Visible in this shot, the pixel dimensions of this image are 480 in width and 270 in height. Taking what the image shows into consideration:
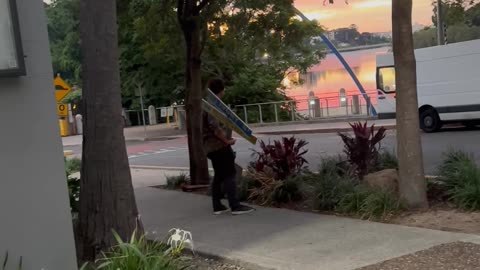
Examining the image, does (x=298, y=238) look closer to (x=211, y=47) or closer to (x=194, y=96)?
(x=194, y=96)

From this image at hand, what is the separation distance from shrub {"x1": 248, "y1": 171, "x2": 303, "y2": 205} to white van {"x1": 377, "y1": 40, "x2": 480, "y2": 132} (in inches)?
471

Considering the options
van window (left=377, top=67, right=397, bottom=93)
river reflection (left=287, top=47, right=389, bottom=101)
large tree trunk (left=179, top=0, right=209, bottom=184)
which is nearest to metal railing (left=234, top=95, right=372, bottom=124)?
river reflection (left=287, top=47, right=389, bottom=101)

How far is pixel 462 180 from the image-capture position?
24.8 ft

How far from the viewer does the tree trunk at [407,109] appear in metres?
7.25

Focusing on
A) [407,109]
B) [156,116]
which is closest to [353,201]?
[407,109]

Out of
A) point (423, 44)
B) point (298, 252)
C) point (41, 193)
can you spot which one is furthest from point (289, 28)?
point (423, 44)

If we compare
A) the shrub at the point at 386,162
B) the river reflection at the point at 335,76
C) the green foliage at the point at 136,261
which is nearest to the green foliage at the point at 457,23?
the river reflection at the point at 335,76

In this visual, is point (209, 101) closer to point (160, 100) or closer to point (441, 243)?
point (441, 243)

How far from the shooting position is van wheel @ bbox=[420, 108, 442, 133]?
1983 cm

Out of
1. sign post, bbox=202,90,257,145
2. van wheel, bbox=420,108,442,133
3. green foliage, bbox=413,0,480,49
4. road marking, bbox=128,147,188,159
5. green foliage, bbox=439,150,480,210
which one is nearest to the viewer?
green foliage, bbox=439,150,480,210

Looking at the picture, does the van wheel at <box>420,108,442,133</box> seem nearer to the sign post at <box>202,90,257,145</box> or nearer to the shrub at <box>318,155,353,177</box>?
the shrub at <box>318,155,353,177</box>

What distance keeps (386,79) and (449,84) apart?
9.93 ft

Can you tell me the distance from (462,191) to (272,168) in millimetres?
2728

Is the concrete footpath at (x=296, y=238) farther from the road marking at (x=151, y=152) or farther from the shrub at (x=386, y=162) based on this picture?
the road marking at (x=151, y=152)
